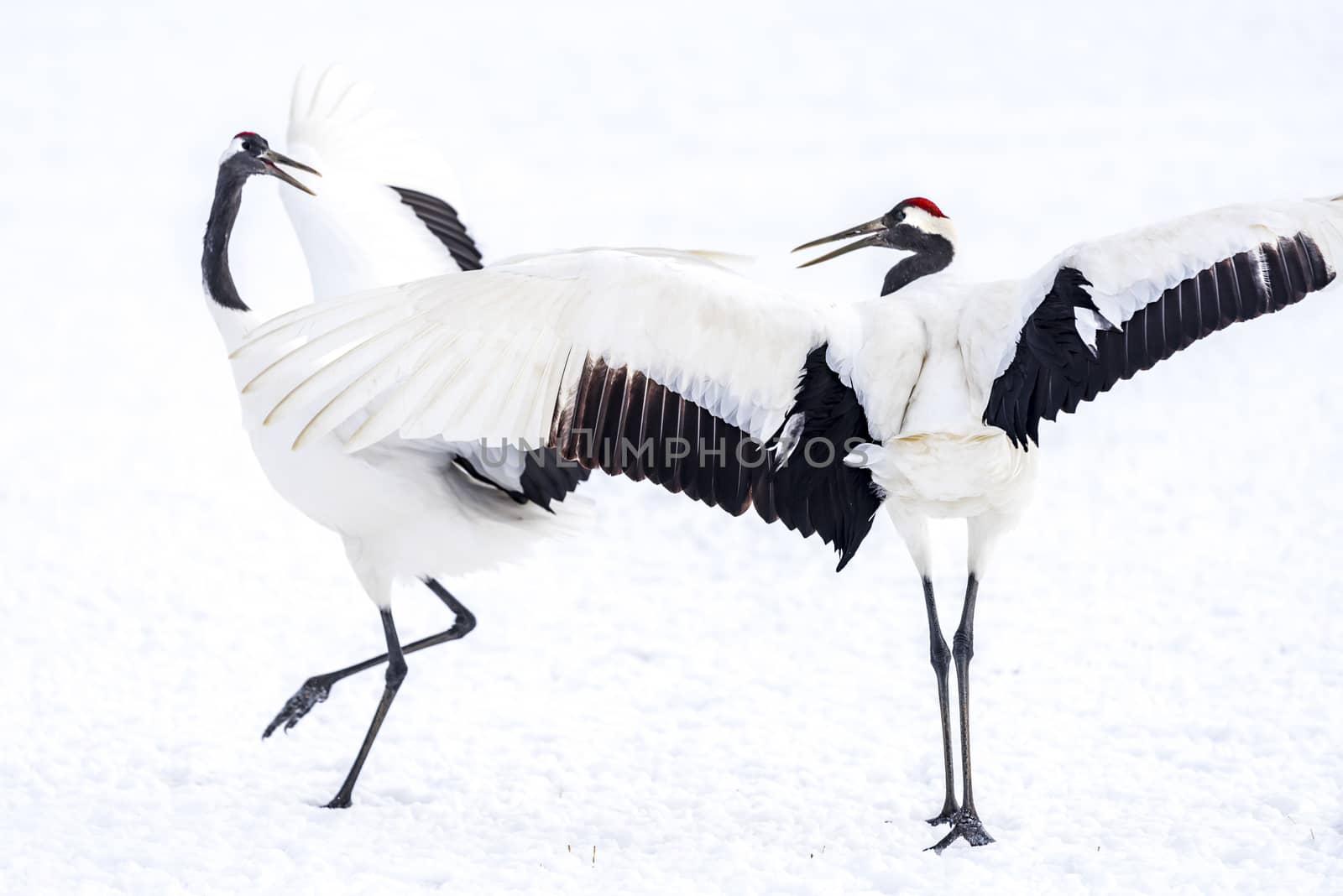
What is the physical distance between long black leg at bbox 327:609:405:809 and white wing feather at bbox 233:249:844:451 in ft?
3.89

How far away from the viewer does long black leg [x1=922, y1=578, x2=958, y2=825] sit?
397 centimetres

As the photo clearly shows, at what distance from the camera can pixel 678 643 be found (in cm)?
586

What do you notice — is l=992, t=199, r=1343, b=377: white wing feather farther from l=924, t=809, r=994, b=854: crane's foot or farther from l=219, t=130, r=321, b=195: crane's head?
l=219, t=130, r=321, b=195: crane's head

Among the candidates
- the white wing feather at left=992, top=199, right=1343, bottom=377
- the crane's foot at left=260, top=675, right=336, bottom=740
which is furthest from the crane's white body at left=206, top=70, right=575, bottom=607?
the white wing feather at left=992, top=199, right=1343, bottom=377

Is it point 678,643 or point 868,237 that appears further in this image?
point 678,643

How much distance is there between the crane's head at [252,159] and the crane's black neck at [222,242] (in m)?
0.01

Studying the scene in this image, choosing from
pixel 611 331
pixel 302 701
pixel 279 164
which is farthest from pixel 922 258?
pixel 302 701

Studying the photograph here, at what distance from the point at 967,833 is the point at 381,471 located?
188cm

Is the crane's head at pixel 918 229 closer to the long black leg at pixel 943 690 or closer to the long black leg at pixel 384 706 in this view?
the long black leg at pixel 943 690

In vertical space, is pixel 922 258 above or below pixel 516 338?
above

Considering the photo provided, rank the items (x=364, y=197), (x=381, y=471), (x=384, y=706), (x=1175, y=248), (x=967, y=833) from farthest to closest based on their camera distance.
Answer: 1. (x=364, y=197)
2. (x=384, y=706)
3. (x=381, y=471)
4. (x=967, y=833)
5. (x=1175, y=248)

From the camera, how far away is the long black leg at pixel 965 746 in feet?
12.5

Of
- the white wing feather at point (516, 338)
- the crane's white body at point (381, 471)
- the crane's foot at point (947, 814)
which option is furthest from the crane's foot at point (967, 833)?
the crane's white body at point (381, 471)

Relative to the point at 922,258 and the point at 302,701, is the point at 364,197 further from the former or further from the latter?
the point at 922,258
